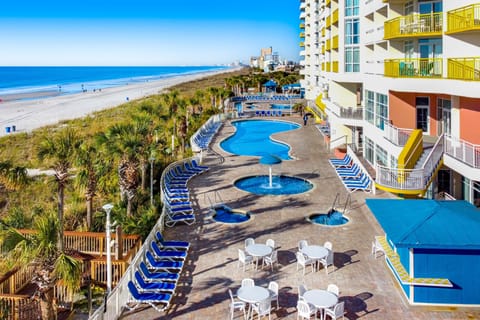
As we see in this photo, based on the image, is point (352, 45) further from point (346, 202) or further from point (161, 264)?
point (161, 264)

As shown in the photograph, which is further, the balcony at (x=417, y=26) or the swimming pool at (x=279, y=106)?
the swimming pool at (x=279, y=106)

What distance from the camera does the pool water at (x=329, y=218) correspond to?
18047mm

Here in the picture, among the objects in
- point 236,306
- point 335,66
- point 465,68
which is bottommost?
point 236,306

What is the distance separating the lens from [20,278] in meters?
13.5

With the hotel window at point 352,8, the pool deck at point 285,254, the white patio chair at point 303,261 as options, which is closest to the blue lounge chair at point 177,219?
the pool deck at point 285,254

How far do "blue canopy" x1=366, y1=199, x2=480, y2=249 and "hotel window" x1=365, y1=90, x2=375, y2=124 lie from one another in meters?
11.9

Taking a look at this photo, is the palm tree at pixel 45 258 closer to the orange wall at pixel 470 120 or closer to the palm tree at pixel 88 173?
the palm tree at pixel 88 173

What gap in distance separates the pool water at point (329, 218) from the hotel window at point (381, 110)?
6.03m

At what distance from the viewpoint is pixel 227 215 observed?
63.1 feet

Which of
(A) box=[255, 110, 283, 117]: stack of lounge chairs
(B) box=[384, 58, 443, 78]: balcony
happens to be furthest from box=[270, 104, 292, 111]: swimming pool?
(B) box=[384, 58, 443, 78]: balcony

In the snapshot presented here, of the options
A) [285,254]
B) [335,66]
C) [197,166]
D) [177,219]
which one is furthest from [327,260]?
[335,66]

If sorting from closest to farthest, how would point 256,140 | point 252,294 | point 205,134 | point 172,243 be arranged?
point 252,294
point 172,243
point 205,134
point 256,140

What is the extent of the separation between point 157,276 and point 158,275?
8cm

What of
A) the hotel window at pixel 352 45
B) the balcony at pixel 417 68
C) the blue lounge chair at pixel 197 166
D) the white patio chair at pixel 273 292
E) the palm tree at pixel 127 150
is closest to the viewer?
the white patio chair at pixel 273 292
